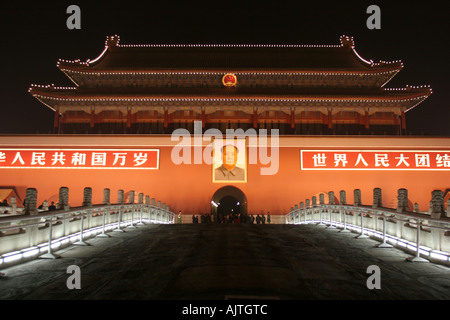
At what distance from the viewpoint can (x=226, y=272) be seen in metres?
5.29

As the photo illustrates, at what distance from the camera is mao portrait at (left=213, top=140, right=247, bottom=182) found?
63.4 ft

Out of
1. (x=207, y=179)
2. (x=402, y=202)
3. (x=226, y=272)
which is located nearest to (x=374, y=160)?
(x=207, y=179)

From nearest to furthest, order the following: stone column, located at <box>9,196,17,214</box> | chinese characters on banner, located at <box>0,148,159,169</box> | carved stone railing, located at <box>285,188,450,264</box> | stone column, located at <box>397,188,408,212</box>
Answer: carved stone railing, located at <box>285,188,450,264</box>
stone column, located at <box>397,188,408,212</box>
stone column, located at <box>9,196,17,214</box>
chinese characters on banner, located at <box>0,148,159,169</box>

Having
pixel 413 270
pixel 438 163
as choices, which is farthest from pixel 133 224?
pixel 438 163

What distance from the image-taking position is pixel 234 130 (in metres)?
20.7

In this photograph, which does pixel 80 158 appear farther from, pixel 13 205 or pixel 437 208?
pixel 437 208

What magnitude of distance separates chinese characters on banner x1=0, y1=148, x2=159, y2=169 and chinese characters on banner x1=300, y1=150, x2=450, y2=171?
842cm

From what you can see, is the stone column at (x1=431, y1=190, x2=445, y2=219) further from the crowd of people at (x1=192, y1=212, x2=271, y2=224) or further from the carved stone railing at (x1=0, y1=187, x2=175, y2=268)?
the crowd of people at (x1=192, y1=212, x2=271, y2=224)

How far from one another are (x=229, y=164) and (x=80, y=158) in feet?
25.9

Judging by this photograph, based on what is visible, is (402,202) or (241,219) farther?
(241,219)

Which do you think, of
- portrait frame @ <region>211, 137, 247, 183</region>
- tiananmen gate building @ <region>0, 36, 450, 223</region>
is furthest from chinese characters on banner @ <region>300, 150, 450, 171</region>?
portrait frame @ <region>211, 137, 247, 183</region>

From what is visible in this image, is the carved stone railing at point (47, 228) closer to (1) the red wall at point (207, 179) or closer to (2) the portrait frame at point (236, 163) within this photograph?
(1) the red wall at point (207, 179)

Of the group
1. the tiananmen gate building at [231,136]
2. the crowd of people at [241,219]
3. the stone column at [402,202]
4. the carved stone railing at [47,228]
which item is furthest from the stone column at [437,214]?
the tiananmen gate building at [231,136]

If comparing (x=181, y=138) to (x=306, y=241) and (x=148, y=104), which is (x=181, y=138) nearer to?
(x=148, y=104)
